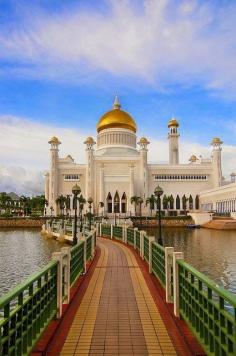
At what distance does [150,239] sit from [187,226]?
50.6 meters

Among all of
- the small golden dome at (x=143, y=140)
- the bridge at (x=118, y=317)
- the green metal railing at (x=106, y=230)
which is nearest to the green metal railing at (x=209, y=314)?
the bridge at (x=118, y=317)

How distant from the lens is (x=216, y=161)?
258 feet

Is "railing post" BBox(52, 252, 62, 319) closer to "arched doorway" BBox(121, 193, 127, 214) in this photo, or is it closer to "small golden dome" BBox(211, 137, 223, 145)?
"arched doorway" BBox(121, 193, 127, 214)

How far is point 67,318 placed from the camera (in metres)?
6.80

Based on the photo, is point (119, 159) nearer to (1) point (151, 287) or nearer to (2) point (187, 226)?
(2) point (187, 226)

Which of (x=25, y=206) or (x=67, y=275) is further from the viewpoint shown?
(x=25, y=206)

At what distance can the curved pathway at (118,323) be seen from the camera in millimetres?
5238

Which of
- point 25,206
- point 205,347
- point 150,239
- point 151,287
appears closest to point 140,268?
point 150,239

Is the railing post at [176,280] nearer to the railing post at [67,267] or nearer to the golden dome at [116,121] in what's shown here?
the railing post at [67,267]

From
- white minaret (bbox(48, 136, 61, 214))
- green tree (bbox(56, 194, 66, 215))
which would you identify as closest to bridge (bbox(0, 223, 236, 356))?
green tree (bbox(56, 194, 66, 215))

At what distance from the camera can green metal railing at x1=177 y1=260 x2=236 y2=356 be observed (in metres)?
3.79

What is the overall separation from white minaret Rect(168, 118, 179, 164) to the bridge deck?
7413 centimetres

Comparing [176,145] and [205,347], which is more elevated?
[176,145]

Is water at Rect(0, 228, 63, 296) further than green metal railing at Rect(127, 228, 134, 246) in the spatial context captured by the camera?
No
